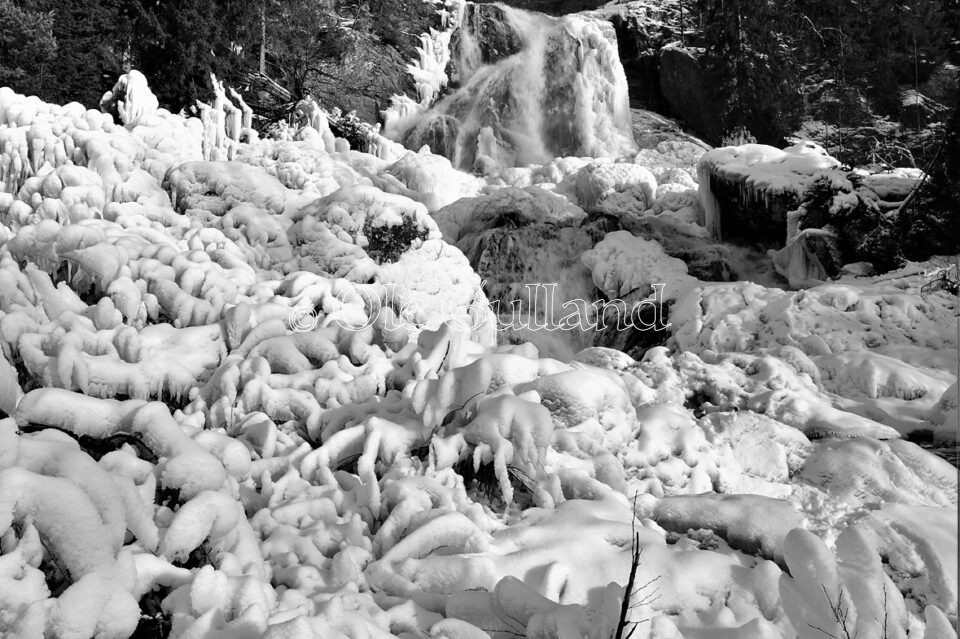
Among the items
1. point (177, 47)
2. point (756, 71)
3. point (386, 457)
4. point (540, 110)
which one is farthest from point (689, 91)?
point (386, 457)

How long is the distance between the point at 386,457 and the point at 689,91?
78.9 ft

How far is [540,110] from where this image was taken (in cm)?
2148

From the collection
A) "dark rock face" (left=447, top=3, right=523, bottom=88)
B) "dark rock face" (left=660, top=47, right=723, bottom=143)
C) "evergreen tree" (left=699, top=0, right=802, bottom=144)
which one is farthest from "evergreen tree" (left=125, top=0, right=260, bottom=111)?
"dark rock face" (left=660, top=47, right=723, bottom=143)

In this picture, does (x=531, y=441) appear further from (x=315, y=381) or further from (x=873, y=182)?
(x=873, y=182)

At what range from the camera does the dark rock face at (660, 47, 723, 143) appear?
23.3 meters

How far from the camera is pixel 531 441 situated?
357 cm

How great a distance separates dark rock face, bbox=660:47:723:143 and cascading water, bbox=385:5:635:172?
317 cm

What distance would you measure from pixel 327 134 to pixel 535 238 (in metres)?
5.64

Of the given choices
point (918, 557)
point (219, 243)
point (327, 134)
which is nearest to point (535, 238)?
point (327, 134)

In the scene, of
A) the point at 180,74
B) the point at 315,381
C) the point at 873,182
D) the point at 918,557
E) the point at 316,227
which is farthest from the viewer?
the point at 180,74

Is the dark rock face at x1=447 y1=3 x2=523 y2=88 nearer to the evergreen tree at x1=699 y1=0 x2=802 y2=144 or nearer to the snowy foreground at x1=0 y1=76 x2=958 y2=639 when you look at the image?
the evergreen tree at x1=699 y1=0 x2=802 y2=144

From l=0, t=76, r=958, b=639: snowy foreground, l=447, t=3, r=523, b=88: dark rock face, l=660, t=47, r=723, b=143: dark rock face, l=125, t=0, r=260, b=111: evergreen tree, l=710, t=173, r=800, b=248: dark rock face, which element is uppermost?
l=447, t=3, r=523, b=88: dark rock face

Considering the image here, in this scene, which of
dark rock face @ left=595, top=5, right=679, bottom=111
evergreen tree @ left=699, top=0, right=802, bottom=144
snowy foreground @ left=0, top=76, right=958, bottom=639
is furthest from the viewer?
dark rock face @ left=595, top=5, right=679, bottom=111

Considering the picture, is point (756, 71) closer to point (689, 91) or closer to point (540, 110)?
point (689, 91)
